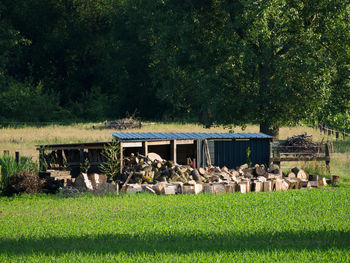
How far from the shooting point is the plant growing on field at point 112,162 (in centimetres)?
2001

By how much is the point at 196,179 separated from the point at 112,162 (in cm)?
300

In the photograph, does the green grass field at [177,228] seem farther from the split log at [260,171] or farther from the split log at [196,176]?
the split log at [260,171]

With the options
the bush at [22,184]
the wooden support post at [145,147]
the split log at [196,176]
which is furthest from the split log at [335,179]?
the bush at [22,184]

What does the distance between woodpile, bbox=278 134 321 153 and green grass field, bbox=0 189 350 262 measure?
10.6m

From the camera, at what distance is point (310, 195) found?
59.7 feet

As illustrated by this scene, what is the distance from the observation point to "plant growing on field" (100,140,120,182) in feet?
65.7

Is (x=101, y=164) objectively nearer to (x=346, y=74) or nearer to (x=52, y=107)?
(x=346, y=74)

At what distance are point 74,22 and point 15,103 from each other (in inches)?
654

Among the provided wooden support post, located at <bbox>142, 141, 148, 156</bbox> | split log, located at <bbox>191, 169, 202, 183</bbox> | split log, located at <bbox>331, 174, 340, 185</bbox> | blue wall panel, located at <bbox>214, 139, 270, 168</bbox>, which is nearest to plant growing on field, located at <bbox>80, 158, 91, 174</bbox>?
wooden support post, located at <bbox>142, 141, 148, 156</bbox>

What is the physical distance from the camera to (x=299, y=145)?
99.7 ft

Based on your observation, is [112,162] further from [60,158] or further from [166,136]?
[166,136]

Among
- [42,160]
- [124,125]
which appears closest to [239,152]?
[42,160]

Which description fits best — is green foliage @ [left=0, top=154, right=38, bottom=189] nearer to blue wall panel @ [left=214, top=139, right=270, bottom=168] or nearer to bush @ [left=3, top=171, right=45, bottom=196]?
bush @ [left=3, top=171, right=45, bottom=196]

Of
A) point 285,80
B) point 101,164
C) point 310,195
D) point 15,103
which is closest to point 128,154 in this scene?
point 101,164
